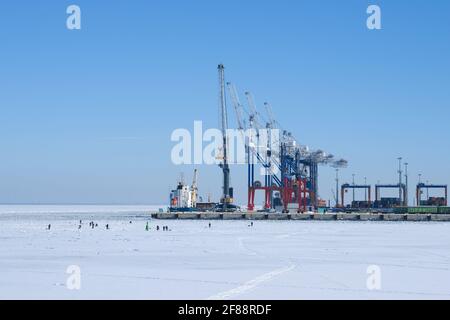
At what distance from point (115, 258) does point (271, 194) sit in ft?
473

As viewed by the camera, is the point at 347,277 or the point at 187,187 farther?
the point at 187,187

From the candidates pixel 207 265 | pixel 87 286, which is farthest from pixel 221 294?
pixel 207 265

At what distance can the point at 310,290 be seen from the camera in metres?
23.3

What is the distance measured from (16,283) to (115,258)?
10.6 meters

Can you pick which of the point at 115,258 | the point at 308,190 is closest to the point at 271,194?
the point at 308,190

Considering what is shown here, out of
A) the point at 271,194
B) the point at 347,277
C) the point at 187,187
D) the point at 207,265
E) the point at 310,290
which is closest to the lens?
the point at 310,290

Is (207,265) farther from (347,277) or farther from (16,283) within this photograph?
(16,283)
